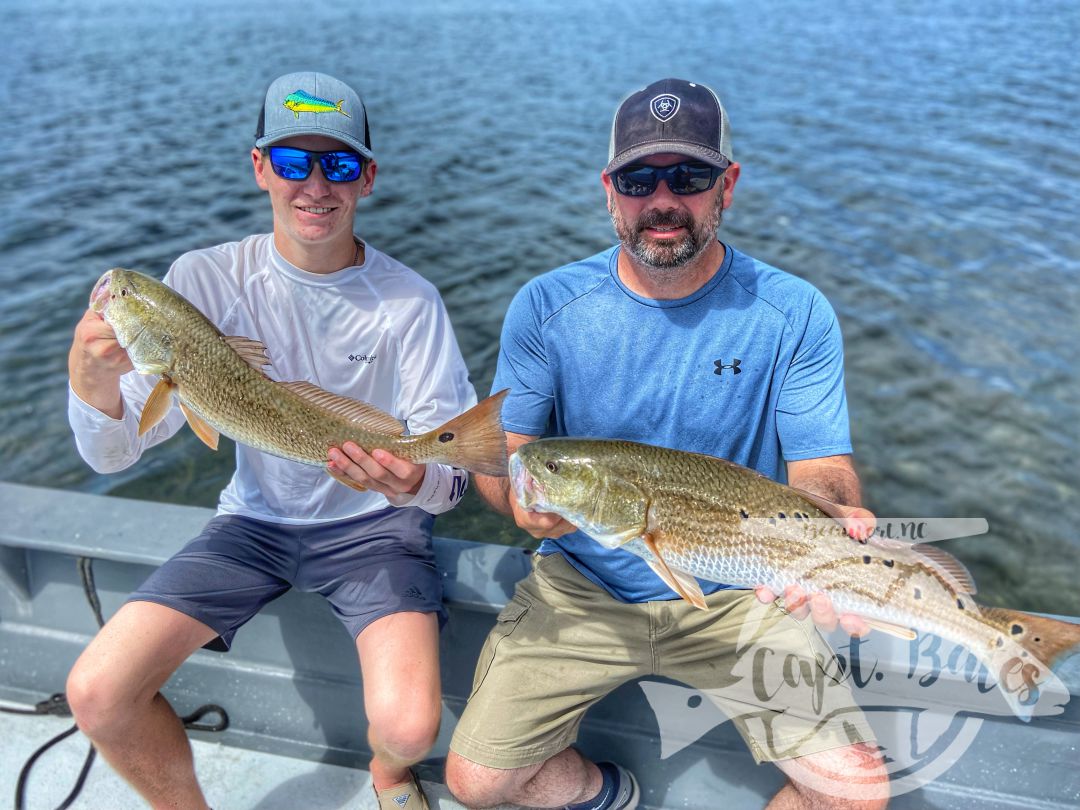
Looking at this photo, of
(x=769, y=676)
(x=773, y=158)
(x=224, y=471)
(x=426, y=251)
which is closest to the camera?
(x=769, y=676)

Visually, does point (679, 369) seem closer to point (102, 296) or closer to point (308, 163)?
point (308, 163)

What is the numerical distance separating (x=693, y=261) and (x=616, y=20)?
30071mm

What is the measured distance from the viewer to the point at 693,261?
3.14 metres

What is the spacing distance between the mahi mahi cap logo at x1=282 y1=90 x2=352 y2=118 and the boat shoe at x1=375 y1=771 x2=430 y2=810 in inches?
104

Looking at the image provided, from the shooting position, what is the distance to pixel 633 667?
10.5ft

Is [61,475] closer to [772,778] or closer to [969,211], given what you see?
[772,778]

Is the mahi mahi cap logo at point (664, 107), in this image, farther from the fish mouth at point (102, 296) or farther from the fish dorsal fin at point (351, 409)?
the fish mouth at point (102, 296)

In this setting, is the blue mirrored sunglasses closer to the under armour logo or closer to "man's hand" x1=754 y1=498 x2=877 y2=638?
the under armour logo

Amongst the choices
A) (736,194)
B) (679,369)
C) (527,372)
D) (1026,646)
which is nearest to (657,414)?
(679,369)

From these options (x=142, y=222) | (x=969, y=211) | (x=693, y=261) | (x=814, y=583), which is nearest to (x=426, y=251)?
(x=142, y=222)

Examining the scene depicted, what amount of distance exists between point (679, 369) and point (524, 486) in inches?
33.8

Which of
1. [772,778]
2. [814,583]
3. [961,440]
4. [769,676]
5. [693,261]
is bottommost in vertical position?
[961,440]

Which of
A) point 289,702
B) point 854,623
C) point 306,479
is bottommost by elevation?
point 289,702

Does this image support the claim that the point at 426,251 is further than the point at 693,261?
Yes
